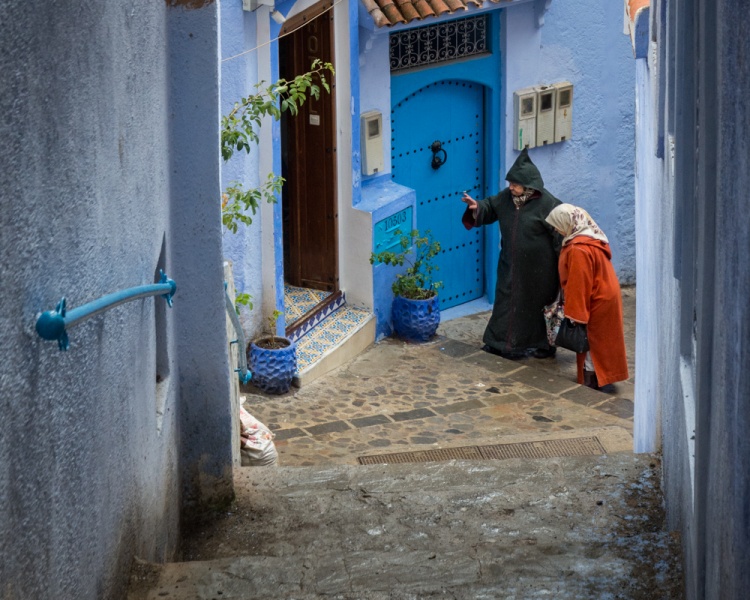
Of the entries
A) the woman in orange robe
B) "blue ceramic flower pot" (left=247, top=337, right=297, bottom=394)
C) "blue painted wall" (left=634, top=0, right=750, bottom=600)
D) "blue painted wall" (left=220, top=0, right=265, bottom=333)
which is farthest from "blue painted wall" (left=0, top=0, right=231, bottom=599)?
the woman in orange robe

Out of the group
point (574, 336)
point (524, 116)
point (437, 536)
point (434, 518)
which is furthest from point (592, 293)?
point (437, 536)

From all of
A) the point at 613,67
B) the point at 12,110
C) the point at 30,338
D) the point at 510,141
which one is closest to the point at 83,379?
the point at 30,338

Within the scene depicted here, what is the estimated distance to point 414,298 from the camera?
11.4 m

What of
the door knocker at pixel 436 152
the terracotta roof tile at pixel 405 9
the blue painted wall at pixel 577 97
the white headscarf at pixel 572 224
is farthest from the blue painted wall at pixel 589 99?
the white headscarf at pixel 572 224

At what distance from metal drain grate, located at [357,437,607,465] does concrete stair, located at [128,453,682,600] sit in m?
2.14

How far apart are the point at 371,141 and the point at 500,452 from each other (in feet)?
11.3

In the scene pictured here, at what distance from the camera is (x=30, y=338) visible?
2662mm

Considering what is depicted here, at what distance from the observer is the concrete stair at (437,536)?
14.1 ft

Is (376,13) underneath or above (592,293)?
above

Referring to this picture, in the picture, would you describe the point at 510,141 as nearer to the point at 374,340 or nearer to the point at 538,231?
the point at 538,231

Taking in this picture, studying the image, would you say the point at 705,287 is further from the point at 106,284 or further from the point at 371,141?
the point at 371,141

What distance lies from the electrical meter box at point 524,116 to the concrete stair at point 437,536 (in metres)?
6.60

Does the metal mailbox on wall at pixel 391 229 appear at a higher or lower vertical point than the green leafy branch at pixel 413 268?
higher

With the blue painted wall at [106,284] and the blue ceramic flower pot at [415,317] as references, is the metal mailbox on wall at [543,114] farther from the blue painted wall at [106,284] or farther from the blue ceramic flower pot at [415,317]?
the blue painted wall at [106,284]
